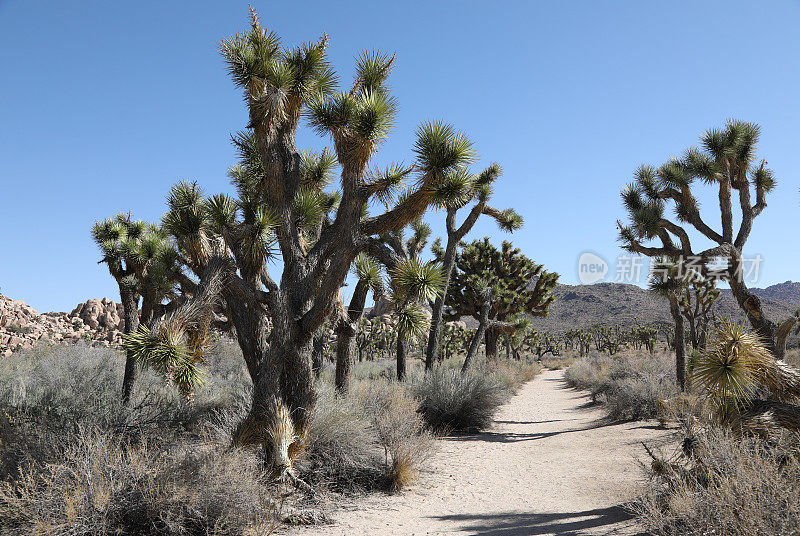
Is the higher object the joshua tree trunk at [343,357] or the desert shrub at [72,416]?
the joshua tree trunk at [343,357]

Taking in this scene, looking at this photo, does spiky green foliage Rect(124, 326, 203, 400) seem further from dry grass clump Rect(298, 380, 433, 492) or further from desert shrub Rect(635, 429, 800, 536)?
desert shrub Rect(635, 429, 800, 536)

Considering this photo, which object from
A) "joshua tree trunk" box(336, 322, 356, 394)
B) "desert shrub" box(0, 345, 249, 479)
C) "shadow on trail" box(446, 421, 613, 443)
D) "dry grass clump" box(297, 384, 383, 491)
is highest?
"joshua tree trunk" box(336, 322, 356, 394)

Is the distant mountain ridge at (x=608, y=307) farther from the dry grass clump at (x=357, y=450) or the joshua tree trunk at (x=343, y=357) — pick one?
the dry grass clump at (x=357, y=450)

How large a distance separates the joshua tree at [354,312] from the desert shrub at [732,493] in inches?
184

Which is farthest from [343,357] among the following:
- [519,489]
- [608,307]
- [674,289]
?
[608,307]

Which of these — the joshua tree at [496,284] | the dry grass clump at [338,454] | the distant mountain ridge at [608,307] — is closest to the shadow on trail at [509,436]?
the dry grass clump at [338,454]

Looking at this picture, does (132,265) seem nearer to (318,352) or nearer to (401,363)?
(318,352)

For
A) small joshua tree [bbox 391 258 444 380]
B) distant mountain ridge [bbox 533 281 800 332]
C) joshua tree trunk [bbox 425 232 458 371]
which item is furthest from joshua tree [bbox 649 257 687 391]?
distant mountain ridge [bbox 533 281 800 332]

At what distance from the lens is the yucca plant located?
507 centimetres

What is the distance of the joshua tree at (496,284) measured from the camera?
21906 millimetres

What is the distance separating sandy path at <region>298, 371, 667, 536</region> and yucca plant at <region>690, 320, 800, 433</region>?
5.69 ft

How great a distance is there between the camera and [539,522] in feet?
19.8

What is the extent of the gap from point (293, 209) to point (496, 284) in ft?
47.8

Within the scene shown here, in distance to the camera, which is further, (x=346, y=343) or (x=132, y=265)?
(x=132, y=265)
